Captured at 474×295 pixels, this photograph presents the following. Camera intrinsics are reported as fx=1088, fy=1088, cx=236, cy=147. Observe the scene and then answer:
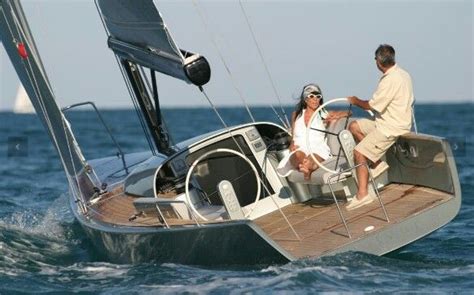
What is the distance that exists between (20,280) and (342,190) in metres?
3.11

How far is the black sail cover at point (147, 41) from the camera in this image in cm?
922

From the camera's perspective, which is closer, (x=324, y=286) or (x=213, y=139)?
(x=324, y=286)

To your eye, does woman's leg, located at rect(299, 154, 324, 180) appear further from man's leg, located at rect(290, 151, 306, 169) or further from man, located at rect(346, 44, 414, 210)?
man, located at rect(346, 44, 414, 210)

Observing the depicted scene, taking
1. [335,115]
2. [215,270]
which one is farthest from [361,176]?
[215,270]

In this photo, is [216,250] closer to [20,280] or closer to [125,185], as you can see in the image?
[20,280]

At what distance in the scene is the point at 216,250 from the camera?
29.5 feet

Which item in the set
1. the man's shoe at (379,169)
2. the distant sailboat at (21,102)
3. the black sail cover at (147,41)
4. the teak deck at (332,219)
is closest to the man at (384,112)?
the teak deck at (332,219)

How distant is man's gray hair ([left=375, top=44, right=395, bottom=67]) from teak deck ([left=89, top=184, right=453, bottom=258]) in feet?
4.13

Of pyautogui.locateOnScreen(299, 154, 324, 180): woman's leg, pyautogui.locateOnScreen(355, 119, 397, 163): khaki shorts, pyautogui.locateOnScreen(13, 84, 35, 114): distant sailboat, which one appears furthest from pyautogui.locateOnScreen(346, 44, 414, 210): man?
pyautogui.locateOnScreen(13, 84, 35, 114): distant sailboat

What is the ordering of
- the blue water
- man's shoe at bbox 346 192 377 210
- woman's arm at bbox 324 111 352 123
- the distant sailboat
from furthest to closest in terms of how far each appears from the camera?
1. the distant sailboat
2. woman's arm at bbox 324 111 352 123
3. man's shoe at bbox 346 192 377 210
4. the blue water

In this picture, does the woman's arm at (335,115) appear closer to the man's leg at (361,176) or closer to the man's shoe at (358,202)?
the man's leg at (361,176)

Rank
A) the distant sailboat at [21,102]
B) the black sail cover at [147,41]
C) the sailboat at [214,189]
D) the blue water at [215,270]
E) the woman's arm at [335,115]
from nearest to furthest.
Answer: the blue water at [215,270] → the sailboat at [214,189] → the black sail cover at [147,41] → the woman's arm at [335,115] → the distant sailboat at [21,102]

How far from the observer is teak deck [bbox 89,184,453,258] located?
9.09 metres

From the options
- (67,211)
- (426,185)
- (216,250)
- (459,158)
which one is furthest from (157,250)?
(459,158)
